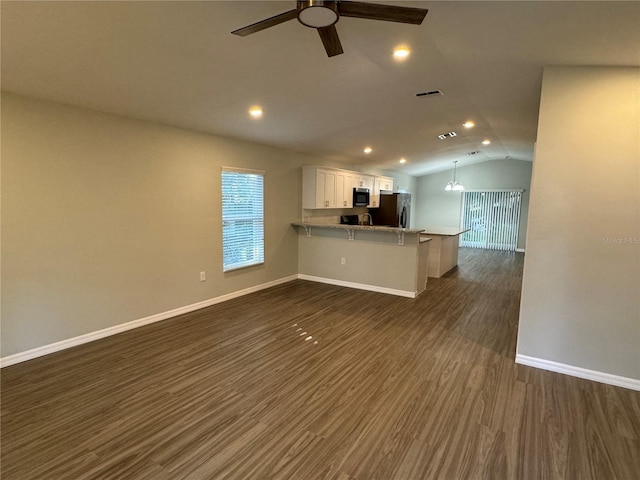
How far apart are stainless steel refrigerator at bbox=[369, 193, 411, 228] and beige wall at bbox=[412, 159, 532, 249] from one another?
3.22 meters

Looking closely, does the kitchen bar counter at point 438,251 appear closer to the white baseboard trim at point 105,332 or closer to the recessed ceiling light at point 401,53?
the white baseboard trim at point 105,332

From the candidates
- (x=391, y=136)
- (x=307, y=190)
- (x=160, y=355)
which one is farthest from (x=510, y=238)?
(x=160, y=355)

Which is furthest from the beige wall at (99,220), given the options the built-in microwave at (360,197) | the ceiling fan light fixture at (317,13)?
the built-in microwave at (360,197)

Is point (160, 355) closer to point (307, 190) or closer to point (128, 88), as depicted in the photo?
point (128, 88)

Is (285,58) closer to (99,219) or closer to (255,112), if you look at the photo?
(255,112)

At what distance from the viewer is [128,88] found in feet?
9.66

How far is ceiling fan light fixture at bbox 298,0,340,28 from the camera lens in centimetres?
157

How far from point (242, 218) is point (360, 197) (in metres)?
3.24

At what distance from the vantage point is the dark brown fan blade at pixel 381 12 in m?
1.62

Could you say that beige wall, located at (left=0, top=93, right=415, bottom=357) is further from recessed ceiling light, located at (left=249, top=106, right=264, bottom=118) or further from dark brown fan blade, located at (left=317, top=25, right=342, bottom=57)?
dark brown fan blade, located at (left=317, top=25, right=342, bottom=57)

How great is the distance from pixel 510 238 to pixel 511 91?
25.9ft

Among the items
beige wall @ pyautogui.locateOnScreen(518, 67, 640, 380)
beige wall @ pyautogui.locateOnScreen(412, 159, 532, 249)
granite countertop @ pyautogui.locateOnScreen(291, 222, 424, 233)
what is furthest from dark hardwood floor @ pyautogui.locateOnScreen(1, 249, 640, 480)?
beige wall @ pyautogui.locateOnScreen(412, 159, 532, 249)

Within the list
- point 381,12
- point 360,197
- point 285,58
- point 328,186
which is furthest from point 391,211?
point 381,12

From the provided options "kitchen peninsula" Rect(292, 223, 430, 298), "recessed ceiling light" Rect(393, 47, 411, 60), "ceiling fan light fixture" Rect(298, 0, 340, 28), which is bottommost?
"kitchen peninsula" Rect(292, 223, 430, 298)
